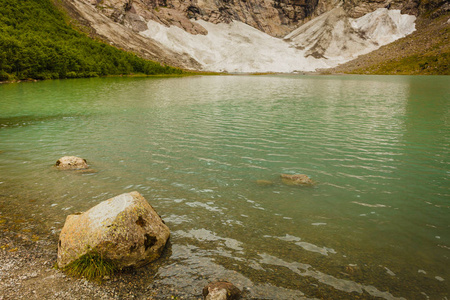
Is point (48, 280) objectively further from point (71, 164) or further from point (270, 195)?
point (71, 164)

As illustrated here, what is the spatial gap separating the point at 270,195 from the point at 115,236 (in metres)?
7.63

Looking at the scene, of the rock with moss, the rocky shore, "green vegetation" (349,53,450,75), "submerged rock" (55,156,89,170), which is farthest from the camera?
"green vegetation" (349,53,450,75)

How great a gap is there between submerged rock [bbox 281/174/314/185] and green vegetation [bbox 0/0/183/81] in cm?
10438

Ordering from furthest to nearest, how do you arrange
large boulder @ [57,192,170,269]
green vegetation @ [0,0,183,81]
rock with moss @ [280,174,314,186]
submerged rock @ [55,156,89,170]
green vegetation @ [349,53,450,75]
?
1. green vegetation @ [349,53,450,75]
2. green vegetation @ [0,0,183,81]
3. submerged rock @ [55,156,89,170]
4. rock with moss @ [280,174,314,186]
5. large boulder @ [57,192,170,269]

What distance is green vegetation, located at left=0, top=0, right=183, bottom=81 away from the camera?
95.0 m

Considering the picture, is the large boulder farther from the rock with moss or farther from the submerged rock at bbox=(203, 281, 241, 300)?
the rock with moss

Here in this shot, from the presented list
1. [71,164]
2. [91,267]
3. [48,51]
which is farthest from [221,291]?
[48,51]

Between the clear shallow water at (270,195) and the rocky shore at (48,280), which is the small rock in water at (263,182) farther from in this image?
the rocky shore at (48,280)

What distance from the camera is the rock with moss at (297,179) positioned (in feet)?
47.2

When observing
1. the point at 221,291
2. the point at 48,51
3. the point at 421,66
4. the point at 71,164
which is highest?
the point at 48,51

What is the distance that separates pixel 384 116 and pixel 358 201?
958 inches

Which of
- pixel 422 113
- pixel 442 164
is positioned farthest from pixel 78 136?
pixel 422 113

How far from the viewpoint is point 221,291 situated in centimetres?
664

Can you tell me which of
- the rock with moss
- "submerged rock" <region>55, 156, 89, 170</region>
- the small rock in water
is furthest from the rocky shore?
the rock with moss
